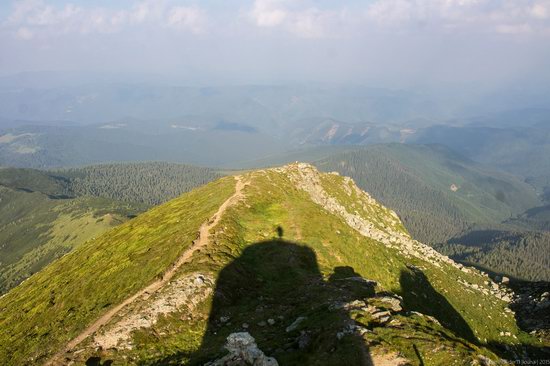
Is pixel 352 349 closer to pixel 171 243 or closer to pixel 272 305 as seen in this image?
pixel 272 305

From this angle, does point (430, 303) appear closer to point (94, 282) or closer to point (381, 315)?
point (381, 315)

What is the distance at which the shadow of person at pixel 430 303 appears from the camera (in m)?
55.8

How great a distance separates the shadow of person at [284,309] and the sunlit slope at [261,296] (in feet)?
0.47

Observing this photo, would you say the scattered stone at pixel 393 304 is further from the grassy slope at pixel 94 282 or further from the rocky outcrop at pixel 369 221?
the rocky outcrop at pixel 369 221

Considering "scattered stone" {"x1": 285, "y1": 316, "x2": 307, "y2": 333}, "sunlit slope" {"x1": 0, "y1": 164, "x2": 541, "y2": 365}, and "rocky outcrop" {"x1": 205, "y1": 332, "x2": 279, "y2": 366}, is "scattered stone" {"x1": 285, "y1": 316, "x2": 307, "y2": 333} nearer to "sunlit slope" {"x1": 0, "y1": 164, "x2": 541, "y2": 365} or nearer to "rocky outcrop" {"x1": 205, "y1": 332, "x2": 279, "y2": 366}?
"sunlit slope" {"x1": 0, "y1": 164, "x2": 541, "y2": 365}

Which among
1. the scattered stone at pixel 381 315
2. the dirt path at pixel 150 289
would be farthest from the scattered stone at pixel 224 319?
the scattered stone at pixel 381 315

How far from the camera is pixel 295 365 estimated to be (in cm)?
2570

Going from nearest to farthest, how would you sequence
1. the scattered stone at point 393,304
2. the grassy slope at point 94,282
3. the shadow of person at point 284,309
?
the shadow of person at point 284,309 → the scattered stone at point 393,304 → the grassy slope at point 94,282

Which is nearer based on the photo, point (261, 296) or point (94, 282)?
point (261, 296)

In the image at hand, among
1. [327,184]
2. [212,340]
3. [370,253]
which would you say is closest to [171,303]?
[212,340]

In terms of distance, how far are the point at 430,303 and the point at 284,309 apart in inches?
1296

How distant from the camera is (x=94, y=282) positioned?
51719 millimetres

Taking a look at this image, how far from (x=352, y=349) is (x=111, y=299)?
29.3 m

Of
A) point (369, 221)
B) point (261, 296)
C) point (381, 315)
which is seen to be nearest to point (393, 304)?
point (381, 315)
